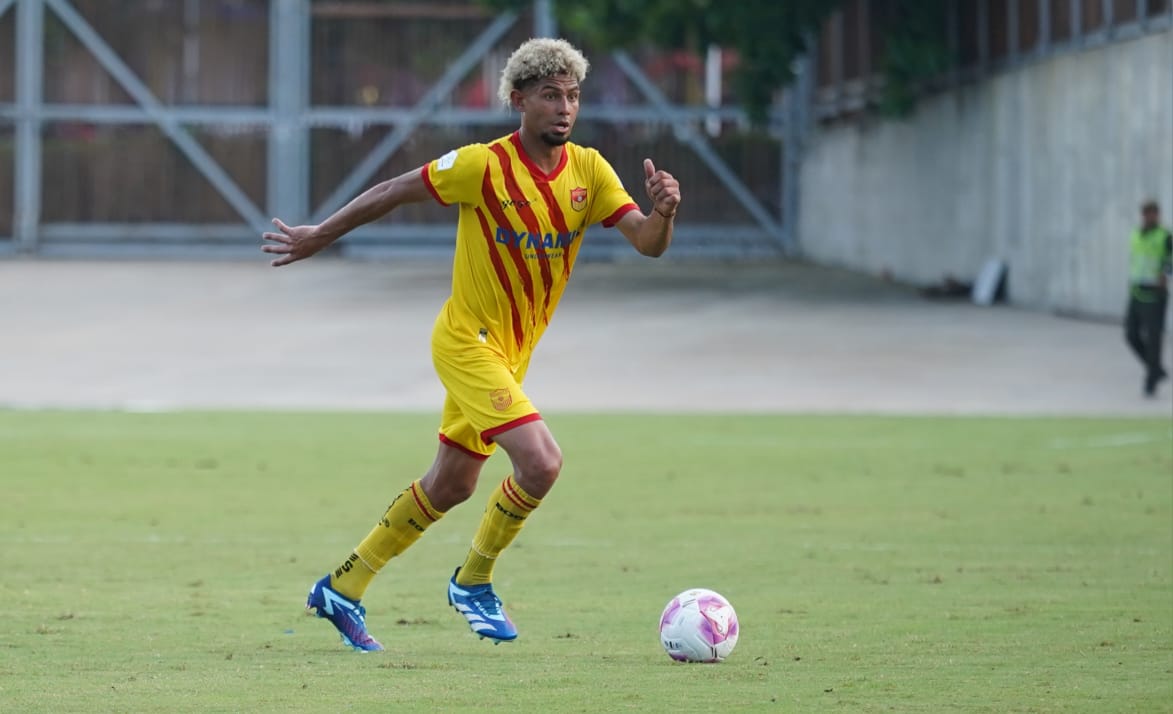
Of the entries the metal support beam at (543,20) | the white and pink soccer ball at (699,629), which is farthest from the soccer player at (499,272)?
the metal support beam at (543,20)

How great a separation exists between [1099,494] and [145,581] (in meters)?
7.52

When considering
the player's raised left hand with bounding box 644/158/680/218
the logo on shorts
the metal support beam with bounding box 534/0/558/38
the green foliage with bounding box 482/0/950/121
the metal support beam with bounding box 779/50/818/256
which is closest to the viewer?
the player's raised left hand with bounding box 644/158/680/218

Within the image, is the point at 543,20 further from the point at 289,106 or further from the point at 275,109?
the point at 275,109

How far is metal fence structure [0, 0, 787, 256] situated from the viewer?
43.8 metres

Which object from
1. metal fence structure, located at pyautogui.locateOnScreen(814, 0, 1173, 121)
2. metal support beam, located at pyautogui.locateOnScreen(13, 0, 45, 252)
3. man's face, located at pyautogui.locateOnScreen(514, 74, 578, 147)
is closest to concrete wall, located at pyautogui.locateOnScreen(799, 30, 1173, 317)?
metal fence structure, located at pyautogui.locateOnScreen(814, 0, 1173, 121)

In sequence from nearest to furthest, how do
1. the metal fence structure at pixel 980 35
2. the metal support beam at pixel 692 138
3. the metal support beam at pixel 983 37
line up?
the metal fence structure at pixel 980 35, the metal support beam at pixel 983 37, the metal support beam at pixel 692 138

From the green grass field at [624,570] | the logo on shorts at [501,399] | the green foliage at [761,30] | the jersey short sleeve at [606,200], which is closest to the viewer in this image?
the green grass field at [624,570]

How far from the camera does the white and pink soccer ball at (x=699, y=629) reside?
7.61 metres

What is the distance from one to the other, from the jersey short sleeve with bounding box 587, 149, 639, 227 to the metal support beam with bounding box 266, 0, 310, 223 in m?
35.8

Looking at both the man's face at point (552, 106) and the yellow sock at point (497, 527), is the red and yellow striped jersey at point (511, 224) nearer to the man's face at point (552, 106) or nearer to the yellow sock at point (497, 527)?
the man's face at point (552, 106)

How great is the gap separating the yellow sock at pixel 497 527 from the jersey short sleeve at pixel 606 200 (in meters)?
1.16

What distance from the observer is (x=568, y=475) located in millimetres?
16234

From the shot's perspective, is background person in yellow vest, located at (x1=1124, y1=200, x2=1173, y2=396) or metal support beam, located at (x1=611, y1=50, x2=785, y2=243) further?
metal support beam, located at (x1=611, y1=50, x2=785, y2=243)

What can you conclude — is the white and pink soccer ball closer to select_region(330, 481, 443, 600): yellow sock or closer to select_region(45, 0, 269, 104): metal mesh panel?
select_region(330, 481, 443, 600): yellow sock
